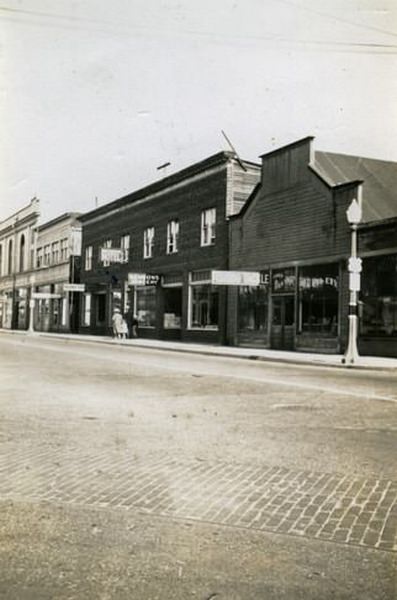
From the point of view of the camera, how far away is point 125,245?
42125mm

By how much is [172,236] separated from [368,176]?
39.2 feet

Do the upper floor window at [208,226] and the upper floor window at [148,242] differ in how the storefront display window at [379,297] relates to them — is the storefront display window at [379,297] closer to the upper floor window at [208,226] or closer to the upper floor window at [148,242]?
the upper floor window at [208,226]

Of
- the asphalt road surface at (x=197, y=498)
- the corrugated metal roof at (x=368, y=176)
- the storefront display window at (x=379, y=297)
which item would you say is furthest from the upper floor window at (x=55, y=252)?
the asphalt road surface at (x=197, y=498)

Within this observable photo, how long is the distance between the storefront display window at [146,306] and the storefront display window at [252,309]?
870 cm

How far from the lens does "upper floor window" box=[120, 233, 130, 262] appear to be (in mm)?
41562

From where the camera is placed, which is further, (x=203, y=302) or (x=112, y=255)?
(x=112, y=255)

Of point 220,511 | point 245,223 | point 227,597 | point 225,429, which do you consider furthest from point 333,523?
point 245,223

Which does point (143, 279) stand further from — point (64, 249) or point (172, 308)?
point (64, 249)

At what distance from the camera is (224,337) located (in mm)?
30891

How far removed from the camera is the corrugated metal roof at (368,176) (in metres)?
24.7

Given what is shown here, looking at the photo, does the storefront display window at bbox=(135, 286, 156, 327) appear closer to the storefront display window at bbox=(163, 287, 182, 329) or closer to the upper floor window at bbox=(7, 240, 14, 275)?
the storefront display window at bbox=(163, 287, 182, 329)

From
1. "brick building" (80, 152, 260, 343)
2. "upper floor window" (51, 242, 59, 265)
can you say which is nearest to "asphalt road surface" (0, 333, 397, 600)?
"brick building" (80, 152, 260, 343)

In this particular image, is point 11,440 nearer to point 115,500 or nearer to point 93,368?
point 115,500

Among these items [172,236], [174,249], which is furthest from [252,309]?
[172,236]
